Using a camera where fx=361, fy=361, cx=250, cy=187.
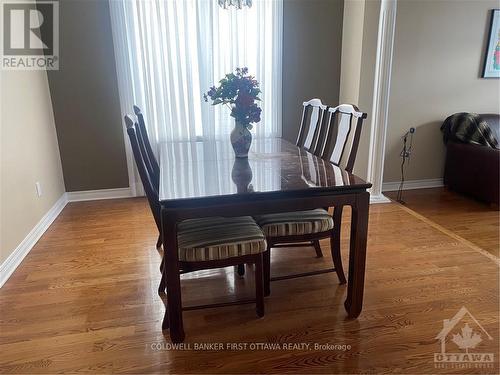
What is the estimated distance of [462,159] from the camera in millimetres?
3965

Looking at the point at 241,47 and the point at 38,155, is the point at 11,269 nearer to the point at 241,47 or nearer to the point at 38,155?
the point at 38,155

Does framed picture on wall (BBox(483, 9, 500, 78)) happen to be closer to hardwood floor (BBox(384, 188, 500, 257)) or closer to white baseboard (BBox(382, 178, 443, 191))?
white baseboard (BBox(382, 178, 443, 191))

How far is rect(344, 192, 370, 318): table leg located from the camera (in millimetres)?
1766

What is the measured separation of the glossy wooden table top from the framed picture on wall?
3001 mm

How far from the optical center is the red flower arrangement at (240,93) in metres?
2.17

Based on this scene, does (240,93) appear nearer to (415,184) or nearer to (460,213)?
(460,213)

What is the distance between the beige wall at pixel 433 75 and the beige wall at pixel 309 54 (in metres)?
0.65

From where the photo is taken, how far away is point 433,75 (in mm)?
4023

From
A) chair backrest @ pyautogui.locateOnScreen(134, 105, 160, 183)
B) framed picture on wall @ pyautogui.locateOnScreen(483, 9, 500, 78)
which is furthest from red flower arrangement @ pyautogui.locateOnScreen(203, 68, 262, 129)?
framed picture on wall @ pyautogui.locateOnScreen(483, 9, 500, 78)

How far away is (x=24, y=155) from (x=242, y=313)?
86.3 inches

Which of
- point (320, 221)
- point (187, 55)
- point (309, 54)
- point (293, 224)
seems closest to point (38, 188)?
point (187, 55)

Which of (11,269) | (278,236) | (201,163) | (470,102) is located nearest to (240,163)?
(201,163)

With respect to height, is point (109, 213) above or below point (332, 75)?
below

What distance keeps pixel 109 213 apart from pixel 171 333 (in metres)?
2.11
